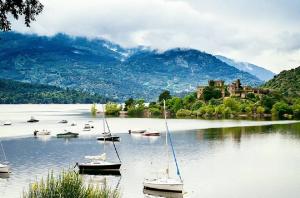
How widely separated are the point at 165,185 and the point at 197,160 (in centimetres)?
2705

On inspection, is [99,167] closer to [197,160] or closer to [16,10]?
[197,160]

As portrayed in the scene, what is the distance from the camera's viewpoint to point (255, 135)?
124 m

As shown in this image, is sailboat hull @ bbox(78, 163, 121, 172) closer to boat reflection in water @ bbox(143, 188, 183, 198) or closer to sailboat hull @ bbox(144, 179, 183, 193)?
sailboat hull @ bbox(144, 179, 183, 193)

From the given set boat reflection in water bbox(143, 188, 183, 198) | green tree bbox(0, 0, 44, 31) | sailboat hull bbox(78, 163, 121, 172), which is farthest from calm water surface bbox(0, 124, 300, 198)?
green tree bbox(0, 0, 44, 31)

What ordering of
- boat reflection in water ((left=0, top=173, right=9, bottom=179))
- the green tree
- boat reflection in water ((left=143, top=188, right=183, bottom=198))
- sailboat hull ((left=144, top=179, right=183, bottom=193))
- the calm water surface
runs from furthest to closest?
boat reflection in water ((left=0, top=173, right=9, bottom=179)) < the calm water surface < sailboat hull ((left=144, top=179, right=183, bottom=193)) < boat reflection in water ((left=143, top=188, right=183, bottom=198)) < the green tree

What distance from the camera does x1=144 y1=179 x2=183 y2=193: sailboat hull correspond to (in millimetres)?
53688

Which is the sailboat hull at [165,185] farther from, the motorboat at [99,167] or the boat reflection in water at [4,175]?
the boat reflection in water at [4,175]

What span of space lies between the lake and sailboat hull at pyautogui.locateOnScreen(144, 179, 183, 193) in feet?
4.29

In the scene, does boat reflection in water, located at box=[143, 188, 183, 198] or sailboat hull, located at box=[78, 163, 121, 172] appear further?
sailboat hull, located at box=[78, 163, 121, 172]

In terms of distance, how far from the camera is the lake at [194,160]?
59.2m

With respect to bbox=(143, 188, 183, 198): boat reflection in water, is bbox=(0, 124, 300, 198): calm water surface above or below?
above

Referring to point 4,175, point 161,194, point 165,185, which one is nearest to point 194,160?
point 161,194

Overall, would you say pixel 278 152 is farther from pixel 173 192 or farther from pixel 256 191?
pixel 173 192

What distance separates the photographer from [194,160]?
263ft
